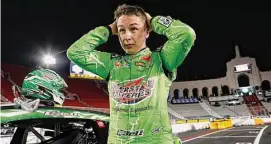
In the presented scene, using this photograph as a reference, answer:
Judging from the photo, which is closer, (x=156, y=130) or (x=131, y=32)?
(x=156, y=130)

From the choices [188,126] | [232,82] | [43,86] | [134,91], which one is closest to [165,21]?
[134,91]

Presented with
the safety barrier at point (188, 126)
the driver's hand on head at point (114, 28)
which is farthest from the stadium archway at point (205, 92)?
the driver's hand on head at point (114, 28)

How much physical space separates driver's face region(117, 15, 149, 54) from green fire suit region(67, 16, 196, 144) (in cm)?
7

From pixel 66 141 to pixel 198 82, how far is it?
185ft

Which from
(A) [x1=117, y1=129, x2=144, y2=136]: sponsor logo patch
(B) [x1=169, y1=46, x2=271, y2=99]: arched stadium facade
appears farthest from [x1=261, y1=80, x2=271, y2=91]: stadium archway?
(A) [x1=117, y1=129, x2=144, y2=136]: sponsor logo patch

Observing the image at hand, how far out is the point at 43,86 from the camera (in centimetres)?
231

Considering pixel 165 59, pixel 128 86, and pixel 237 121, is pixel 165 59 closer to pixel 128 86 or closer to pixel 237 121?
pixel 128 86

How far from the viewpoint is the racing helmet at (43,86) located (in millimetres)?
2270

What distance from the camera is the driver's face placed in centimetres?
178

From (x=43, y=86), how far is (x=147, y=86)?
114 centimetres

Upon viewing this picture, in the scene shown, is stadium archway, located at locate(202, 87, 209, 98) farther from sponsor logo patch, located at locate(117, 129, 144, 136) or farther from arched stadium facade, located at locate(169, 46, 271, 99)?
sponsor logo patch, located at locate(117, 129, 144, 136)

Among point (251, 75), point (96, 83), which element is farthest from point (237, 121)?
point (251, 75)

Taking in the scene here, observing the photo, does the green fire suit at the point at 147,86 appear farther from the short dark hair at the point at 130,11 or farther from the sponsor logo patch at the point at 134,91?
the short dark hair at the point at 130,11

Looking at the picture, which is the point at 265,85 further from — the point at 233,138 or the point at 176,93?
the point at 233,138
